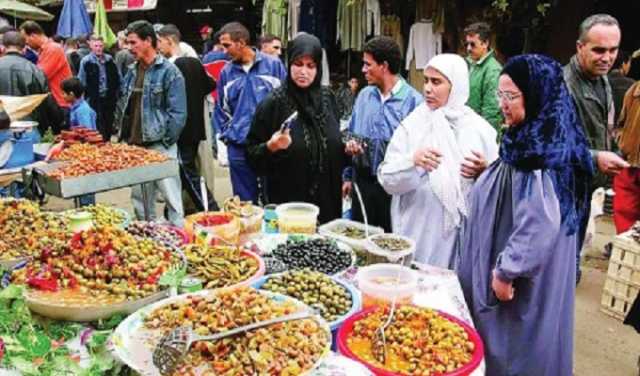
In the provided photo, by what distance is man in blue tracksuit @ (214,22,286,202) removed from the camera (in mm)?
5031

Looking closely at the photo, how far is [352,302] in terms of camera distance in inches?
83.7

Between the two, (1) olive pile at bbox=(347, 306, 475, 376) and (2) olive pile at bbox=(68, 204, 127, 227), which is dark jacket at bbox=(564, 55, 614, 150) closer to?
(1) olive pile at bbox=(347, 306, 475, 376)

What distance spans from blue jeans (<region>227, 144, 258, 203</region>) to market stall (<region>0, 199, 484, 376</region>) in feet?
7.84

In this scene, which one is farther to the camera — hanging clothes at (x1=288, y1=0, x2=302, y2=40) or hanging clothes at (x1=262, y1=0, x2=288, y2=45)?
hanging clothes at (x1=262, y1=0, x2=288, y2=45)

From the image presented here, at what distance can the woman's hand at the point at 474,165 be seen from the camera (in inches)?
106

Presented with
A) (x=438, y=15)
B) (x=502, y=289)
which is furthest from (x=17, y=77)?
(x=502, y=289)

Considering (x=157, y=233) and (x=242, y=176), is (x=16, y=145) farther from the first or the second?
(x=157, y=233)

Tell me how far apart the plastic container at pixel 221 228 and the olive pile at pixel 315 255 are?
7.8 inches

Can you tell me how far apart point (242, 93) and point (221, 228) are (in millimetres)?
2712

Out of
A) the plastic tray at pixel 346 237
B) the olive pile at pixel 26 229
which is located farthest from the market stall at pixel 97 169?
the plastic tray at pixel 346 237

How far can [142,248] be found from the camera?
221 cm

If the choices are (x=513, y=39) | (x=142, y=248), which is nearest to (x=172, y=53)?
(x=513, y=39)

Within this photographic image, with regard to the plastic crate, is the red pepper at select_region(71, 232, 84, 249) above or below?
above

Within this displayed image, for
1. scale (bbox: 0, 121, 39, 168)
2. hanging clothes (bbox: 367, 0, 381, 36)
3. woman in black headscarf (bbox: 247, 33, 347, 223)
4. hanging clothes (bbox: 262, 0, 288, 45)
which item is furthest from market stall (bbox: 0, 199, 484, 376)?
hanging clothes (bbox: 262, 0, 288, 45)
